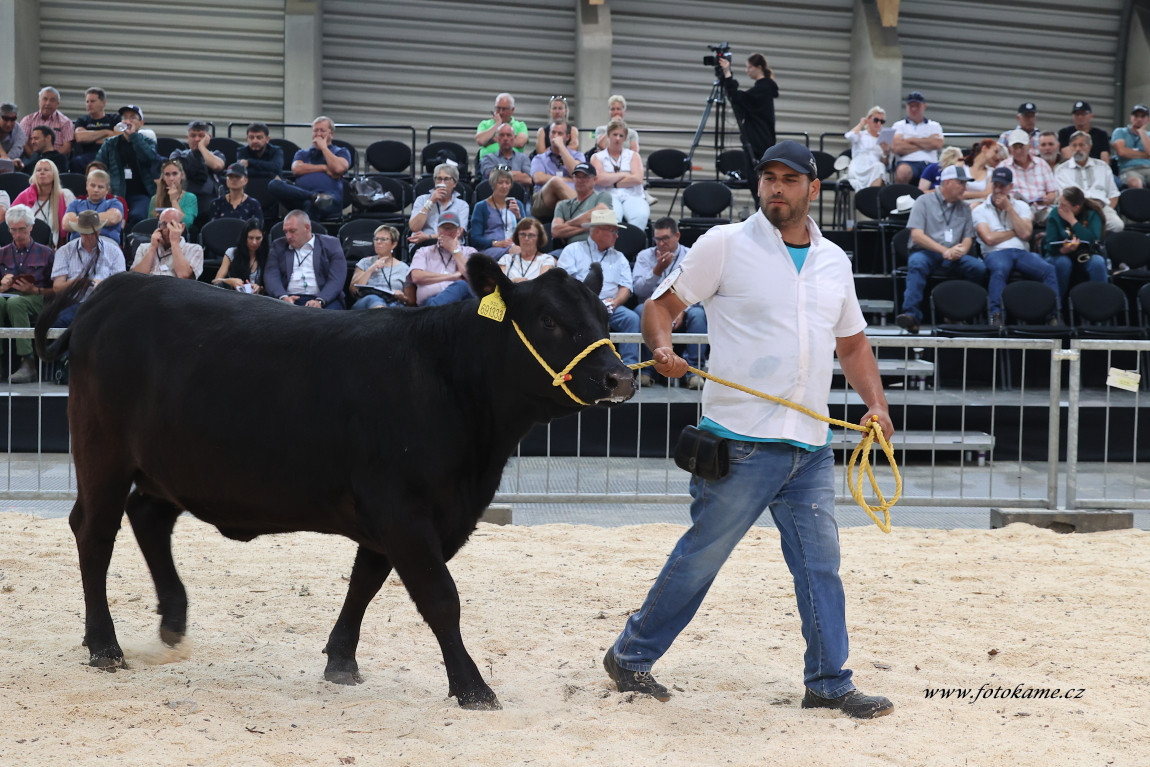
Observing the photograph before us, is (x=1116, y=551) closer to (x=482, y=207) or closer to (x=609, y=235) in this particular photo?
(x=609, y=235)

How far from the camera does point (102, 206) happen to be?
12078mm

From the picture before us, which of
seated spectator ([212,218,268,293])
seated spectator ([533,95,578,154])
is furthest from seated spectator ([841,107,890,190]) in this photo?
seated spectator ([212,218,268,293])

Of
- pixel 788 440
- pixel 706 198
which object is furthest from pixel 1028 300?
pixel 788 440

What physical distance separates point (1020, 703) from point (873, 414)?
114 centimetres

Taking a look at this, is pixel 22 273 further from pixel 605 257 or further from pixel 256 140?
pixel 605 257

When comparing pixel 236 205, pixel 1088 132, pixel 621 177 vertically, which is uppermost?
pixel 1088 132

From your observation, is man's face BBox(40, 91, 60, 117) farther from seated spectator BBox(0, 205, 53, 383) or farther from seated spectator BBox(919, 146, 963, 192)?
seated spectator BBox(919, 146, 963, 192)

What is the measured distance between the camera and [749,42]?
19.4m

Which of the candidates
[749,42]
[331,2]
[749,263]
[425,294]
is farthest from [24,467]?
[749,42]

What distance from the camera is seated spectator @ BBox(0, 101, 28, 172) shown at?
1391cm

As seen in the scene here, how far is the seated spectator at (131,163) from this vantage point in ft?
42.8

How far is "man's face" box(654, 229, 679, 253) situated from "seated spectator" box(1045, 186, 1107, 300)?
409 cm

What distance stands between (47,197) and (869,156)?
943 cm

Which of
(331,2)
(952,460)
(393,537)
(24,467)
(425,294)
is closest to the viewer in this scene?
(393,537)
